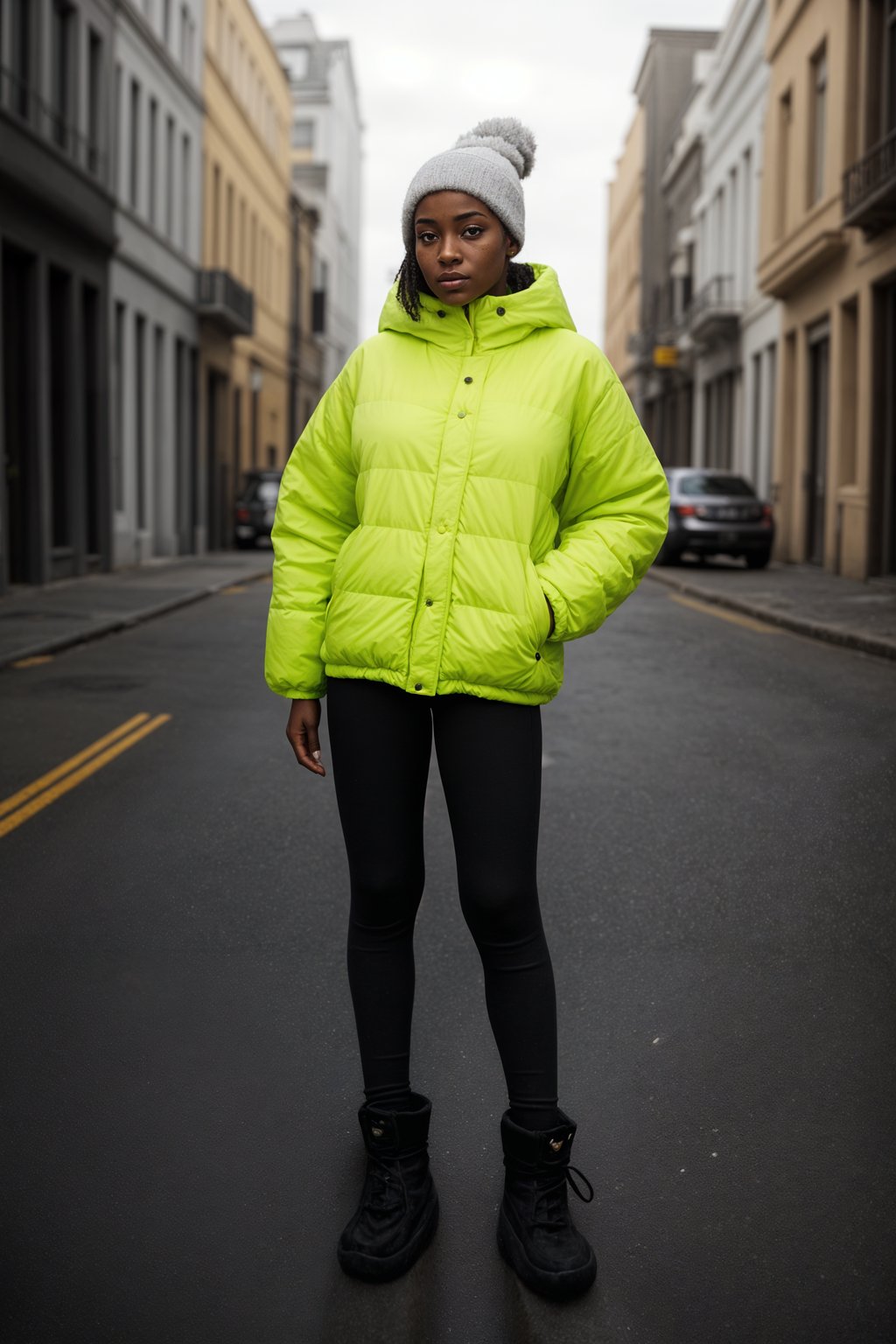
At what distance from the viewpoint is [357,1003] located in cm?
304

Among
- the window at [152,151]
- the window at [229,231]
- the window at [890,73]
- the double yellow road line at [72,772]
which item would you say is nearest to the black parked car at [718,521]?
the window at [890,73]

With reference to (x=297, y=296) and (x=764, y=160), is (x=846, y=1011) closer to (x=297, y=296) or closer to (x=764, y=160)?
(x=764, y=160)

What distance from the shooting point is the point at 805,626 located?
14781mm

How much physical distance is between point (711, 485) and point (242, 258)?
68.0ft

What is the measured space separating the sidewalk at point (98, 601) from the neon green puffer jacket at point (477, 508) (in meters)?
9.62

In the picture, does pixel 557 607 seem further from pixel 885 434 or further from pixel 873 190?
pixel 885 434

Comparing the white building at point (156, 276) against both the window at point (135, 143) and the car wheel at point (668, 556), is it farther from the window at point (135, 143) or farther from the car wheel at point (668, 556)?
the car wheel at point (668, 556)

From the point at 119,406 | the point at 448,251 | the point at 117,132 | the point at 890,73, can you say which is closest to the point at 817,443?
the point at 890,73

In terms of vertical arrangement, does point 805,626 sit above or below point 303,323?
below

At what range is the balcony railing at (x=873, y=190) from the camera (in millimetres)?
20453

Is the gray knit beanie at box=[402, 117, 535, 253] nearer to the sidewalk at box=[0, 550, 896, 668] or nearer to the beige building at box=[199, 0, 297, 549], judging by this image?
the sidewalk at box=[0, 550, 896, 668]

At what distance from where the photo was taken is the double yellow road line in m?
6.65

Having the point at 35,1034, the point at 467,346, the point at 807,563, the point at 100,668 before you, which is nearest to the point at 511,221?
the point at 467,346

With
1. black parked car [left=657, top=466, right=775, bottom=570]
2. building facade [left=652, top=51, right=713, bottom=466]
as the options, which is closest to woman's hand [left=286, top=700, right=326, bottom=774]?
black parked car [left=657, top=466, right=775, bottom=570]
